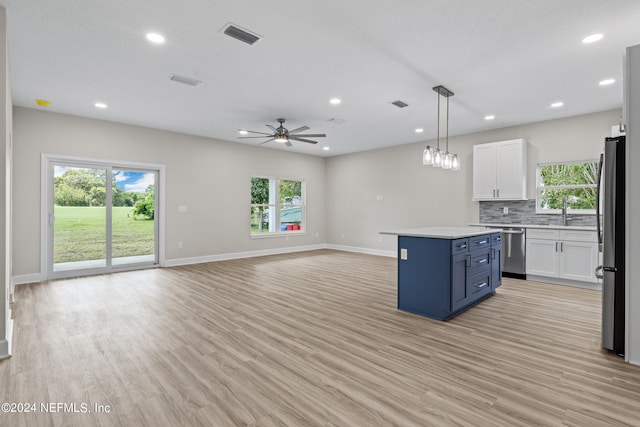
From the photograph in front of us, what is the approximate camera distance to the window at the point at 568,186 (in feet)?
17.7

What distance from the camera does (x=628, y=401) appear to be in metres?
1.96

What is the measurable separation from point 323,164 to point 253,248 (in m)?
3.46

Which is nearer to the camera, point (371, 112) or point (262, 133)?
point (371, 112)

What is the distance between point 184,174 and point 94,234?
6.61 feet

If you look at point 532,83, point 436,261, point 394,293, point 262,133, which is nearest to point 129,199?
point 262,133

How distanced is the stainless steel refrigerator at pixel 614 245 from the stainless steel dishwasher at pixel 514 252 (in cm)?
299

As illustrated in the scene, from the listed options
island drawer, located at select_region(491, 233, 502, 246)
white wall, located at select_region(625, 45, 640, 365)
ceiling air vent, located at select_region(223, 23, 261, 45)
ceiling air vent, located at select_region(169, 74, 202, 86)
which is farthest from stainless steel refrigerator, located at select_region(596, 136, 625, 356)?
ceiling air vent, located at select_region(169, 74, 202, 86)

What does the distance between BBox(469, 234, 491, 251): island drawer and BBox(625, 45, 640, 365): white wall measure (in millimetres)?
1414

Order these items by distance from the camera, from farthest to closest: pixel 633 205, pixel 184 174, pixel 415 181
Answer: pixel 415 181
pixel 184 174
pixel 633 205

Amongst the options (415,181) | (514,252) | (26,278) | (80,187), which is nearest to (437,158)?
(514,252)

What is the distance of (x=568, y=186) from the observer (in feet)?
18.3

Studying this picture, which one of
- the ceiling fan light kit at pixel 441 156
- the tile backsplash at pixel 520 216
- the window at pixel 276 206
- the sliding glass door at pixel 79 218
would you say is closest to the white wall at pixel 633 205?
the ceiling fan light kit at pixel 441 156

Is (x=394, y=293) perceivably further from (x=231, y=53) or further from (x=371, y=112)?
(x=231, y=53)

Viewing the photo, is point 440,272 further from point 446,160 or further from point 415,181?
point 415,181
